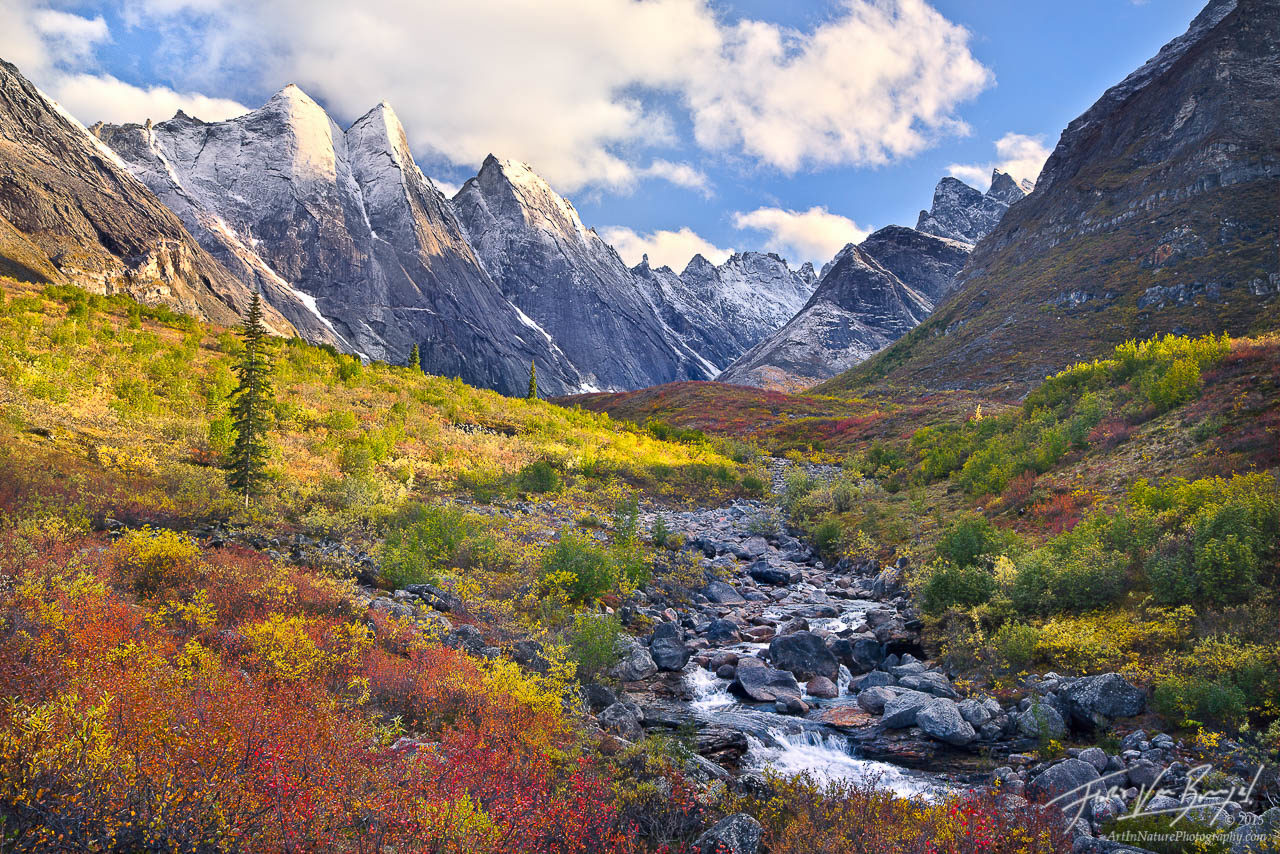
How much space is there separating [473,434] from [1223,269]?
272 feet

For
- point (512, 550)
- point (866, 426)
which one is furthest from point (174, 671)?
point (866, 426)

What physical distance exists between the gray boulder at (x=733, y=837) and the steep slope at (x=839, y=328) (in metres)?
134

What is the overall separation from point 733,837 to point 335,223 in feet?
510

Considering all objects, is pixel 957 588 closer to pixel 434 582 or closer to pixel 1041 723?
pixel 1041 723

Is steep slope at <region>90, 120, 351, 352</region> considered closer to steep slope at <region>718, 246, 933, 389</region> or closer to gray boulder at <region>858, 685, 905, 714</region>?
steep slope at <region>718, 246, 933, 389</region>

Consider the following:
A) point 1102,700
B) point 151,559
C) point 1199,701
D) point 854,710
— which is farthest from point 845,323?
point 151,559

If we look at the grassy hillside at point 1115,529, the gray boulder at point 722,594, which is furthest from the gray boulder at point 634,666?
the grassy hillside at point 1115,529

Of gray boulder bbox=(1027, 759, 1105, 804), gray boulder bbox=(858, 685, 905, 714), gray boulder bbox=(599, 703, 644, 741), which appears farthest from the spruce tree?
gray boulder bbox=(1027, 759, 1105, 804)

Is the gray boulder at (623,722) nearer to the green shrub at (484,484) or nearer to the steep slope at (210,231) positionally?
the green shrub at (484,484)

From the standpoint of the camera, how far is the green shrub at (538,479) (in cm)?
2033

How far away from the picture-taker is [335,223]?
13412 cm

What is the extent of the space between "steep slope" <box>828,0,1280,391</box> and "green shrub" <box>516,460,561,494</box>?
59.8 metres

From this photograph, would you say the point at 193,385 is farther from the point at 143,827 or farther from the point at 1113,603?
the point at 1113,603

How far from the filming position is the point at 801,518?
78.5ft
